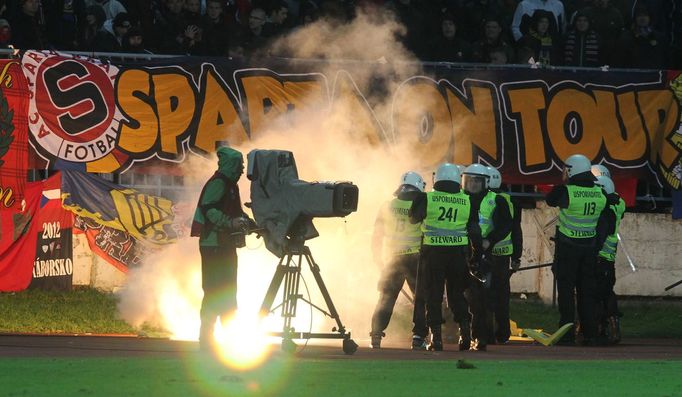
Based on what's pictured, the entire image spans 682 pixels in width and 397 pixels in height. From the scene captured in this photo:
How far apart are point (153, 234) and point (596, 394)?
9534 mm

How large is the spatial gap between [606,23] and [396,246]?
777 centimetres

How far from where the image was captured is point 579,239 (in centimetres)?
1788

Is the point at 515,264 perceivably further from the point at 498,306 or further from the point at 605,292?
the point at 605,292

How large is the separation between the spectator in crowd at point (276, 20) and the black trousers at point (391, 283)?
5710 mm

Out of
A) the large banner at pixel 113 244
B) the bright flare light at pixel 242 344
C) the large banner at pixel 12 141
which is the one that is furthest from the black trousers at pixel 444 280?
the large banner at pixel 12 141

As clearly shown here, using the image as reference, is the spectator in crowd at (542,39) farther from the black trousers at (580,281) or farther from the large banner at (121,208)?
the large banner at (121,208)

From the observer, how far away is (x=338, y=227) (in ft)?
63.5

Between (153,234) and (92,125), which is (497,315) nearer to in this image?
(153,234)

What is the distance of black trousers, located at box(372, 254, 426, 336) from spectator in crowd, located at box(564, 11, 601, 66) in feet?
→ 22.5

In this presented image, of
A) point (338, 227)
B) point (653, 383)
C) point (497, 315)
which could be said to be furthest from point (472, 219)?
point (653, 383)

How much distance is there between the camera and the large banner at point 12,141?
19891 millimetres

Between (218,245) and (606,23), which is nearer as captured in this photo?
(218,245)

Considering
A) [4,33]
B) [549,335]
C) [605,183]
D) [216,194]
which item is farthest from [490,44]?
[216,194]

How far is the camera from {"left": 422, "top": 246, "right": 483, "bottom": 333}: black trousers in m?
15.9
